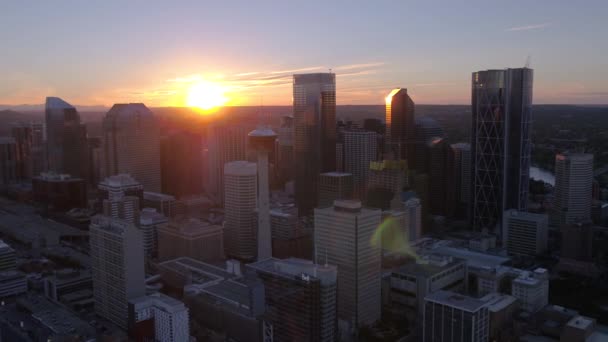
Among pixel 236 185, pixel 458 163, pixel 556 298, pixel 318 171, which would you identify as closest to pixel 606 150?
pixel 458 163

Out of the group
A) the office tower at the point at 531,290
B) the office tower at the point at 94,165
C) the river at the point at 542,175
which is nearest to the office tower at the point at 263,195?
the office tower at the point at 531,290

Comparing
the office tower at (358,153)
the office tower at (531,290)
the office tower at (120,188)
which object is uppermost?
the office tower at (358,153)

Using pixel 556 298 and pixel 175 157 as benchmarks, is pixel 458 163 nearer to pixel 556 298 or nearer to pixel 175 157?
pixel 556 298

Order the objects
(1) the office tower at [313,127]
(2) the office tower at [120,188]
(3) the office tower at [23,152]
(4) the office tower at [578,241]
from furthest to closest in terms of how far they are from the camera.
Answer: (3) the office tower at [23,152] → (1) the office tower at [313,127] → (2) the office tower at [120,188] → (4) the office tower at [578,241]

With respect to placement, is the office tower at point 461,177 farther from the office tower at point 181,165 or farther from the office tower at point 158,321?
the office tower at point 158,321

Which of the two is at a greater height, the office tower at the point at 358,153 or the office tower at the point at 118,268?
the office tower at the point at 358,153

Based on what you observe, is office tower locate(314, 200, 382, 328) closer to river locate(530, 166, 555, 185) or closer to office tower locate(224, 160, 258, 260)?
office tower locate(224, 160, 258, 260)

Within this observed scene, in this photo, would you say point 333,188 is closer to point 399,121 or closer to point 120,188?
point 399,121

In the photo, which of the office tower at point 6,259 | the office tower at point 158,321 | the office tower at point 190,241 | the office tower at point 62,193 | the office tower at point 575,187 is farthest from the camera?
the office tower at point 62,193
